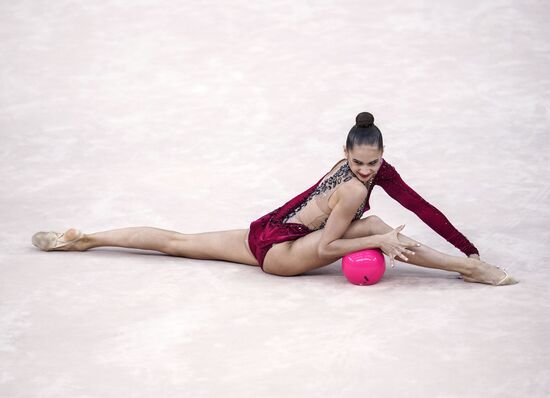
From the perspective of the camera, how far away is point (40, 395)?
4.06m

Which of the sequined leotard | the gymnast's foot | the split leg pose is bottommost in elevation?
the gymnast's foot

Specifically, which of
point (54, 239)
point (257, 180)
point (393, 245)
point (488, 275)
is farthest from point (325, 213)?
point (257, 180)

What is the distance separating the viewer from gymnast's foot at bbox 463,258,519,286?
520 centimetres

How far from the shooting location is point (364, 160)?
16.4 ft

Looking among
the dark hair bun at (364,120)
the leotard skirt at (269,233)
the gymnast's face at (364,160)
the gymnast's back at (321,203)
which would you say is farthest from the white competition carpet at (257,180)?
the dark hair bun at (364,120)

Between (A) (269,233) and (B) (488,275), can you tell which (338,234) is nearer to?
(A) (269,233)

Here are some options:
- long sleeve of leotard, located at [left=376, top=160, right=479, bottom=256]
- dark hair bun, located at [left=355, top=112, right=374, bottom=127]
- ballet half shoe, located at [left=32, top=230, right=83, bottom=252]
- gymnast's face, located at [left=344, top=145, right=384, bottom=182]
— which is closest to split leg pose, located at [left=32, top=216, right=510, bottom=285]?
ballet half shoe, located at [left=32, top=230, right=83, bottom=252]

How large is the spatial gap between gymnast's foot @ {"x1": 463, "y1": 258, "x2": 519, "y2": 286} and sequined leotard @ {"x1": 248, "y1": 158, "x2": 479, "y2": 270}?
162 millimetres

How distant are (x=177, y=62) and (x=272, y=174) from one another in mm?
2381

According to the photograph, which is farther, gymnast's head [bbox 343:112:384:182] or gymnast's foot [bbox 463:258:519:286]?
gymnast's foot [bbox 463:258:519:286]

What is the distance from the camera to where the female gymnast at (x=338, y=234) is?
199 inches

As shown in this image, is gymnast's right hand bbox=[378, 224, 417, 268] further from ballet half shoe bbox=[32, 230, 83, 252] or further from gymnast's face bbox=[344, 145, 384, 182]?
ballet half shoe bbox=[32, 230, 83, 252]

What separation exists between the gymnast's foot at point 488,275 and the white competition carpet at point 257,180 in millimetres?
97

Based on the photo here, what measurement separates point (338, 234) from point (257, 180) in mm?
2204
